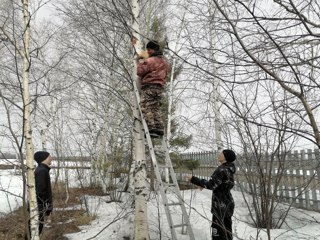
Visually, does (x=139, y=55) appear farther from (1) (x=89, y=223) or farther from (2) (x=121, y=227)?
(1) (x=89, y=223)

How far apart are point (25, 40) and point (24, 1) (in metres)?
0.54

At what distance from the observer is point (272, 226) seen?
7031 millimetres

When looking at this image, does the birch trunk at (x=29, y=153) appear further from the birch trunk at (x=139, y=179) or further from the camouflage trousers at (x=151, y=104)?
the camouflage trousers at (x=151, y=104)

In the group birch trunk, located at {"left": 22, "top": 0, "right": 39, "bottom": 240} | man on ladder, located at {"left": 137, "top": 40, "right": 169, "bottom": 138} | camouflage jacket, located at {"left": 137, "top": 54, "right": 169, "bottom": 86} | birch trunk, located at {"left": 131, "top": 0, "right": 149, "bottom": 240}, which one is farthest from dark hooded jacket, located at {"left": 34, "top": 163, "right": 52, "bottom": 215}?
camouflage jacket, located at {"left": 137, "top": 54, "right": 169, "bottom": 86}

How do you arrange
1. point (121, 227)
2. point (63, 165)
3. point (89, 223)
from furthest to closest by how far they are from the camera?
point (63, 165) < point (89, 223) < point (121, 227)

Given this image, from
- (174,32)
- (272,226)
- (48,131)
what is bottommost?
(272,226)

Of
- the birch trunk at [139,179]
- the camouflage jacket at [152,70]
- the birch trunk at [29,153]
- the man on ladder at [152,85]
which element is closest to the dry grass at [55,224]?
the birch trunk at [29,153]

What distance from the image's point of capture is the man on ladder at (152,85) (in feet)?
15.2

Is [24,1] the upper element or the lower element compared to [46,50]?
lower

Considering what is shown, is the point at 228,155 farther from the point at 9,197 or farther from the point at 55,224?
the point at 9,197

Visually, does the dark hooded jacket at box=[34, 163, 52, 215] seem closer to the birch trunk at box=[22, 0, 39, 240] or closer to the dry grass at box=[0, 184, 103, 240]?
the dry grass at box=[0, 184, 103, 240]

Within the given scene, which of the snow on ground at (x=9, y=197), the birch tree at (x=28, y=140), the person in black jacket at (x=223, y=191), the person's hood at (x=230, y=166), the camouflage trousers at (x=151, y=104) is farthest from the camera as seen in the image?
the person's hood at (x=230, y=166)

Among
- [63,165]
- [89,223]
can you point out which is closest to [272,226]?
[89,223]

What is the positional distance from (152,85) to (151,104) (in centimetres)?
26
